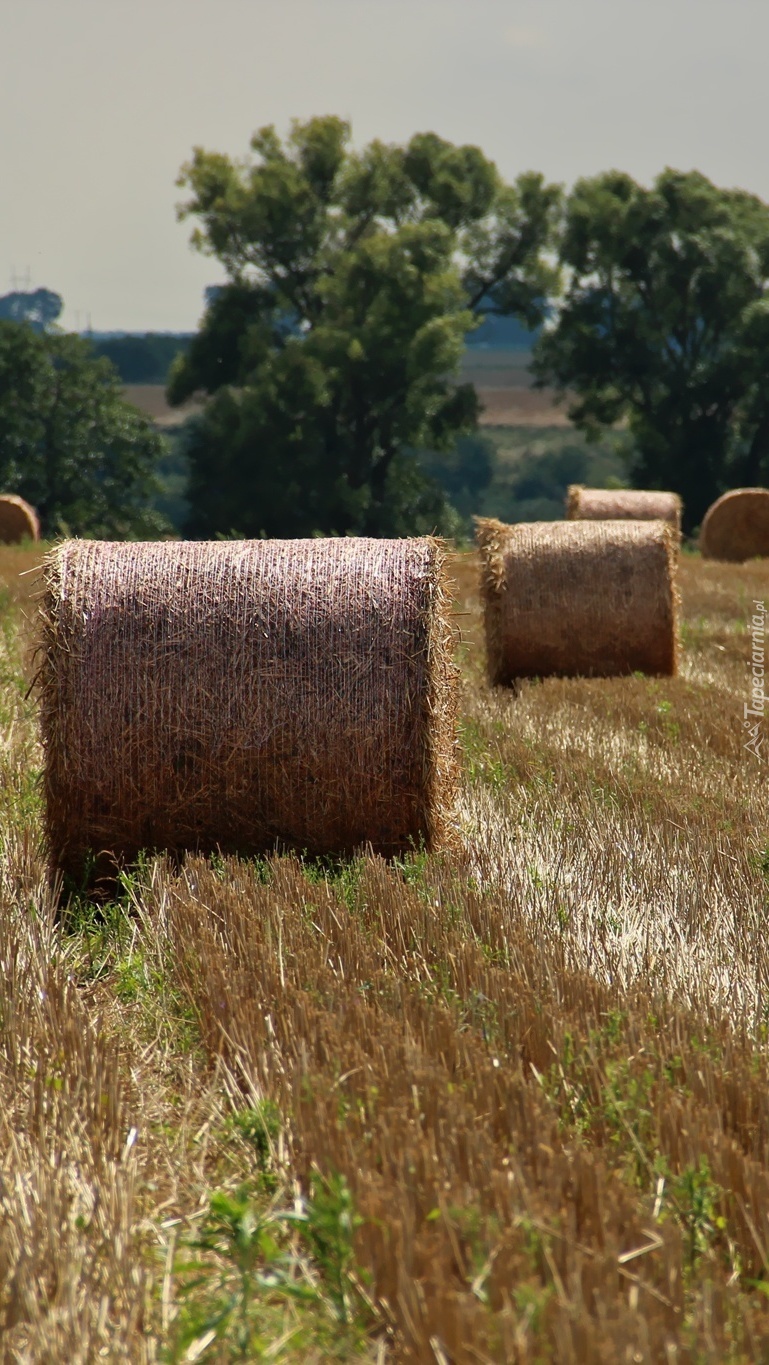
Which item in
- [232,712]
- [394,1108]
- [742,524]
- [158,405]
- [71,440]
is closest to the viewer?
[394,1108]

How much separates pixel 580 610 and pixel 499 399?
80.5 metres

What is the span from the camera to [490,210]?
144ft

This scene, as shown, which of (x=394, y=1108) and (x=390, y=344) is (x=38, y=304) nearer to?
(x=390, y=344)

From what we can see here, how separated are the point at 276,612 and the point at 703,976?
2.07m

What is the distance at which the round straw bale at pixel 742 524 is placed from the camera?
23.5 meters

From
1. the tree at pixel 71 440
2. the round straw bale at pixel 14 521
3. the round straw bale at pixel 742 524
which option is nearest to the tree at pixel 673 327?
the tree at pixel 71 440

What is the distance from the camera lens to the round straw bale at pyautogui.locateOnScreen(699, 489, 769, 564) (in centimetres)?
2347

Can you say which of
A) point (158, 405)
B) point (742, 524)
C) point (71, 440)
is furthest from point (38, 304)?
point (742, 524)

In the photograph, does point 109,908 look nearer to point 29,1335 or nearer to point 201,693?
point 201,693

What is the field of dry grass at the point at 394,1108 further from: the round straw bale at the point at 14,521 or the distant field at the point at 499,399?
the distant field at the point at 499,399

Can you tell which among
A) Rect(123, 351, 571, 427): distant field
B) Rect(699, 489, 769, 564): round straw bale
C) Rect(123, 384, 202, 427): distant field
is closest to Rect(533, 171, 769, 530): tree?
Rect(699, 489, 769, 564): round straw bale

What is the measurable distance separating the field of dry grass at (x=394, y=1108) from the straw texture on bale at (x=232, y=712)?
0.67 ft

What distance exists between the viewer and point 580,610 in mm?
9898

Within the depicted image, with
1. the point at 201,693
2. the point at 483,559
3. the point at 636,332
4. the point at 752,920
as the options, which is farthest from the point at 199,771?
the point at 636,332
